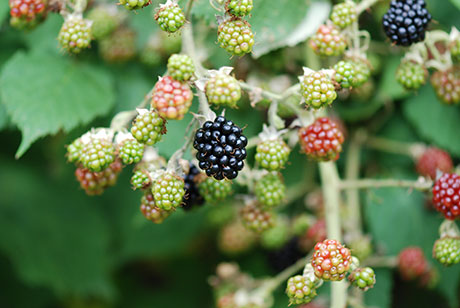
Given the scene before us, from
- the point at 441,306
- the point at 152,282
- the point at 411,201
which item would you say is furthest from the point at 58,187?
the point at 441,306

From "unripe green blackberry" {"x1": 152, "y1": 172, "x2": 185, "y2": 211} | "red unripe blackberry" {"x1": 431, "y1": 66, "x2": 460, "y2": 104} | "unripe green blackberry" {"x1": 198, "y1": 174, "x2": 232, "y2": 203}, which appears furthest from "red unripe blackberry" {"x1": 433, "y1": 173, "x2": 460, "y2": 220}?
"unripe green blackberry" {"x1": 152, "y1": 172, "x2": 185, "y2": 211}

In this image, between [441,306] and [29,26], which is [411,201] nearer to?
[441,306]

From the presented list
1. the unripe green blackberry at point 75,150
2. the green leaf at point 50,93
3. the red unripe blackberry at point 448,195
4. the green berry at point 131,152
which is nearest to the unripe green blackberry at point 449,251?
the red unripe blackberry at point 448,195

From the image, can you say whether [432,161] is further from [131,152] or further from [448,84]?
[131,152]

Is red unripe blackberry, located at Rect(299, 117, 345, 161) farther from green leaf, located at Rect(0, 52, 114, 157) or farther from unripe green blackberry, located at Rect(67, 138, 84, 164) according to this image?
green leaf, located at Rect(0, 52, 114, 157)

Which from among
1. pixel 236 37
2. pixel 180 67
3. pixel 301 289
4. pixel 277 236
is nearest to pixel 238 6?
pixel 236 37
